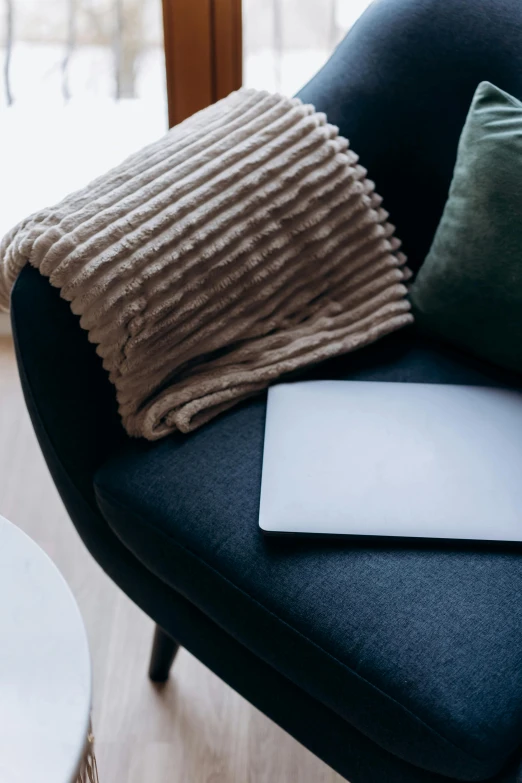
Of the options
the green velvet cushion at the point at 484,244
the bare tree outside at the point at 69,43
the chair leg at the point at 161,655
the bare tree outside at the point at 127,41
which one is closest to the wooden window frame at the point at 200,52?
the bare tree outside at the point at 127,41

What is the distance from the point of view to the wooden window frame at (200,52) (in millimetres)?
1513

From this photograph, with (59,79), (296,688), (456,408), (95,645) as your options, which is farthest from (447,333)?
(59,79)

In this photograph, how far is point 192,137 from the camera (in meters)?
1.06

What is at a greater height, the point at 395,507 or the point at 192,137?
the point at 192,137

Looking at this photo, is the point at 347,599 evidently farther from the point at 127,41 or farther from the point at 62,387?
the point at 127,41

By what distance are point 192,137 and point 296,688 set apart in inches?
28.2

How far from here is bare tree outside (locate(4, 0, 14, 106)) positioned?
157 cm

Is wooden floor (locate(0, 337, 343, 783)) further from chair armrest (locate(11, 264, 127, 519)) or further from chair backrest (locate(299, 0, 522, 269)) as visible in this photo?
chair backrest (locate(299, 0, 522, 269))

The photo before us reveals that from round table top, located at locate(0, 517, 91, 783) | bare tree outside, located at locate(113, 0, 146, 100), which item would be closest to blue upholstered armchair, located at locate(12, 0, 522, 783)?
round table top, located at locate(0, 517, 91, 783)

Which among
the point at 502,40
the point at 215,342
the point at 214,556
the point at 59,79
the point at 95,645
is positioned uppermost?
the point at 502,40

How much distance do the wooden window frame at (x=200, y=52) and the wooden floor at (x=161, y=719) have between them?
0.95m

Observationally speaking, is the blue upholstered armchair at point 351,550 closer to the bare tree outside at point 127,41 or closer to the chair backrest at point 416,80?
the chair backrest at point 416,80

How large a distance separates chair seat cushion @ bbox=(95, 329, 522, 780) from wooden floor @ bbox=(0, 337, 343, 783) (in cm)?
34

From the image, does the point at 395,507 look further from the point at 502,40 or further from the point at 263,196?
Result: the point at 502,40
